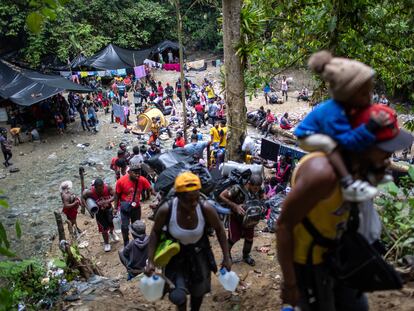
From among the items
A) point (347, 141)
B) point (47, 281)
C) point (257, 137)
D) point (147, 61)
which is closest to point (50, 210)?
point (47, 281)

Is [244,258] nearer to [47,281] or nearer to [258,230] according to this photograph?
[258,230]

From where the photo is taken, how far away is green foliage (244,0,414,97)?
230 inches

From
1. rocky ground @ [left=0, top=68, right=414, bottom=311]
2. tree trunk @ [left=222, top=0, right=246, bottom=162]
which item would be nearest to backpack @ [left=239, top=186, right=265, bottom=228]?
rocky ground @ [left=0, top=68, right=414, bottom=311]

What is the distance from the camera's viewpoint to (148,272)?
3227 millimetres

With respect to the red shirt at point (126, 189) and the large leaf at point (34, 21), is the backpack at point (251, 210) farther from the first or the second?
the large leaf at point (34, 21)

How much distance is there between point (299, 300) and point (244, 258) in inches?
134

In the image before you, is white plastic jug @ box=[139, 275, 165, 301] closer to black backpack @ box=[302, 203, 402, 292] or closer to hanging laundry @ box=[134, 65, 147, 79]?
black backpack @ box=[302, 203, 402, 292]

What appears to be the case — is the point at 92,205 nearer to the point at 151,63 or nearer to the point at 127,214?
the point at 127,214

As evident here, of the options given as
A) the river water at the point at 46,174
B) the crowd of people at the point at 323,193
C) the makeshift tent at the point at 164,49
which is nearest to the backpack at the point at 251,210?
the crowd of people at the point at 323,193

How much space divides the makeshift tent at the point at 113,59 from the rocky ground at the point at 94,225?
5.60m

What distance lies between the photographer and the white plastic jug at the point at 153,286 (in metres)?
3.20

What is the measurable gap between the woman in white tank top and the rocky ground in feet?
3.58

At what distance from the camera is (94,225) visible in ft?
31.5

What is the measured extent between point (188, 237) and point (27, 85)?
17.5 metres
